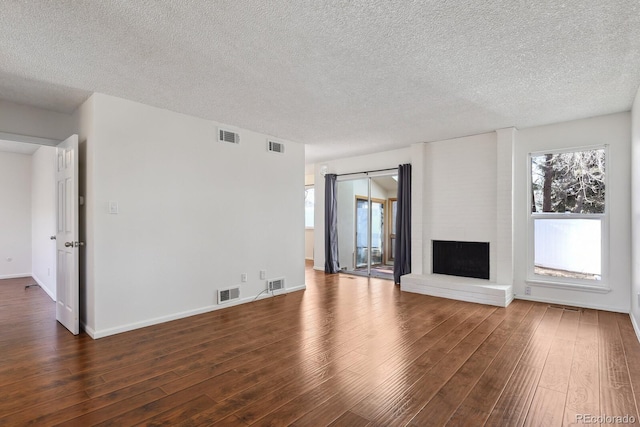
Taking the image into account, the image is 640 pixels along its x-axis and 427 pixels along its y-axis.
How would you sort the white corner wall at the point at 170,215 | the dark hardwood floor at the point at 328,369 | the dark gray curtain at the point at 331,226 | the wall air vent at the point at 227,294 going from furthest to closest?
1. the dark gray curtain at the point at 331,226
2. the wall air vent at the point at 227,294
3. the white corner wall at the point at 170,215
4. the dark hardwood floor at the point at 328,369

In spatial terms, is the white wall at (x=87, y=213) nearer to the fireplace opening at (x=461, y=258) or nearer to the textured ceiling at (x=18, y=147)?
the textured ceiling at (x=18, y=147)

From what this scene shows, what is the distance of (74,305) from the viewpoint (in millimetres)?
3400

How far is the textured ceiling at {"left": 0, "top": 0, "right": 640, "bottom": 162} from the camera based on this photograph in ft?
6.88

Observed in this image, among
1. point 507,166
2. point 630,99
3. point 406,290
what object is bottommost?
point 406,290

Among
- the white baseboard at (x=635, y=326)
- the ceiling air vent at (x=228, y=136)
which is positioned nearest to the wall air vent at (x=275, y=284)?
the ceiling air vent at (x=228, y=136)

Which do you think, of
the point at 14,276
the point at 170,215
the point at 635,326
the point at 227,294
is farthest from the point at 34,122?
the point at 635,326

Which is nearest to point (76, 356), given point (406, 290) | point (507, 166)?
point (406, 290)

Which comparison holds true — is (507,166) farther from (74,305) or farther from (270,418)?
(74,305)

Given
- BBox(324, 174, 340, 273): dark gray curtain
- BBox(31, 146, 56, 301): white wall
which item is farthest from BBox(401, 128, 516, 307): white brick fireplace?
BBox(31, 146, 56, 301): white wall

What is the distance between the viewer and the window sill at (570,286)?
4.27 m

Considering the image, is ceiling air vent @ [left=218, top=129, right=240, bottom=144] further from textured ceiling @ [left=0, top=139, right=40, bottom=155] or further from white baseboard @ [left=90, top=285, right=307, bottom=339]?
textured ceiling @ [left=0, top=139, right=40, bottom=155]

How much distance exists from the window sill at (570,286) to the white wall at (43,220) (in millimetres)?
7323

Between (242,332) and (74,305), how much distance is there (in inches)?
71.6

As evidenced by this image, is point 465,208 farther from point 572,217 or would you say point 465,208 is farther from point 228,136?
point 228,136
